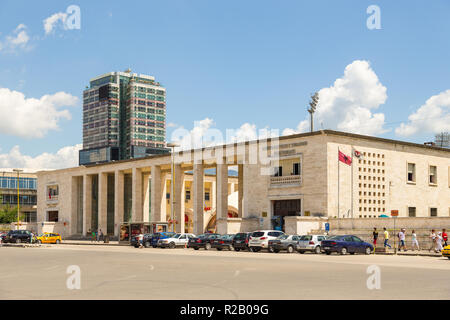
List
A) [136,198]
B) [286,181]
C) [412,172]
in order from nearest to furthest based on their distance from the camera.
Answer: [286,181] → [412,172] → [136,198]

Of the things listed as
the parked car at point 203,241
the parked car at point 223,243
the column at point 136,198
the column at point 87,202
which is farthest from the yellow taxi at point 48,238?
the parked car at point 223,243

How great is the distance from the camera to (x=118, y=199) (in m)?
73.2

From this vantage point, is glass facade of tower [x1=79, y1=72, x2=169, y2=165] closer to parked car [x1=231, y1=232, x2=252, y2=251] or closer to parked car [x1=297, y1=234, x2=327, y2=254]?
parked car [x1=231, y1=232, x2=252, y2=251]

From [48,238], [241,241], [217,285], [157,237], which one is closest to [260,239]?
[241,241]

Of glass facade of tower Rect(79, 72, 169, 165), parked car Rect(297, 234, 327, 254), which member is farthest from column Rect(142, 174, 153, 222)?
glass facade of tower Rect(79, 72, 169, 165)

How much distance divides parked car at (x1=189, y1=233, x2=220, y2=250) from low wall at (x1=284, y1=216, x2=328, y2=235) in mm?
6307

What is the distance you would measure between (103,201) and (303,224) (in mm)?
38370

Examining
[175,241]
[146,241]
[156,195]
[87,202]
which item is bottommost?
[146,241]

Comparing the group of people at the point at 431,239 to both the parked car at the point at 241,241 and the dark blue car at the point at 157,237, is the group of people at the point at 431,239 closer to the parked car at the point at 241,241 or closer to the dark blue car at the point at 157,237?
the parked car at the point at 241,241

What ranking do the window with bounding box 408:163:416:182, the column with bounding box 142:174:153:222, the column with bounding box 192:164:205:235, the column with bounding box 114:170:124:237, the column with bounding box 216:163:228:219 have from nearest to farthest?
the window with bounding box 408:163:416:182
the column with bounding box 216:163:228:219
the column with bounding box 192:164:205:235
the column with bounding box 114:170:124:237
the column with bounding box 142:174:153:222

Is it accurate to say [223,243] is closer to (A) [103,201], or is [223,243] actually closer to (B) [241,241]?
(B) [241,241]

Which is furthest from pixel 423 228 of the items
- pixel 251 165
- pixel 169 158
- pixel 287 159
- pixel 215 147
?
pixel 169 158

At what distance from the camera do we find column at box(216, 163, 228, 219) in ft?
190
